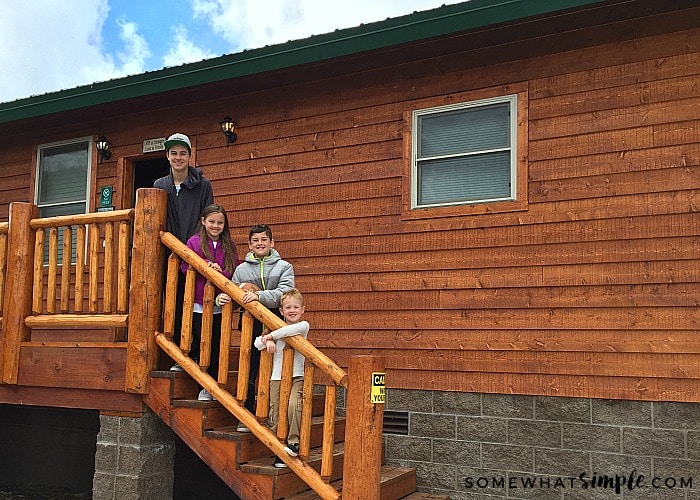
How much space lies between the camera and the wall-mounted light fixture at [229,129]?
7.14m

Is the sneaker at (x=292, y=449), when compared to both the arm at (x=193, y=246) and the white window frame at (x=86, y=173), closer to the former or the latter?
the arm at (x=193, y=246)

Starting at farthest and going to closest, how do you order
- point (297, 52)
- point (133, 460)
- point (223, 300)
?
point (297, 52)
point (133, 460)
point (223, 300)

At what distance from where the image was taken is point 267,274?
194 inches

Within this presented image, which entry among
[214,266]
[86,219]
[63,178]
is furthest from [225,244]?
[63,178]

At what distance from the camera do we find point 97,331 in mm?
7887

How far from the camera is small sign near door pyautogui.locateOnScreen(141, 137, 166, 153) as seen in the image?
7669mm

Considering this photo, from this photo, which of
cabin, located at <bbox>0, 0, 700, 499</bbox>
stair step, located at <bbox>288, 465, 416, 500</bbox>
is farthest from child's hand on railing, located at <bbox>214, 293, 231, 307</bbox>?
stair step, located at <bbox>288, 465, 416, 500</bbox>

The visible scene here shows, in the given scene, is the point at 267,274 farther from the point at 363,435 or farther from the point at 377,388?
the point at 363,435

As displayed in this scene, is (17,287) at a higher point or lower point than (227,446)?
higher

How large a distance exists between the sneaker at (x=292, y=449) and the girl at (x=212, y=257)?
2.67ft

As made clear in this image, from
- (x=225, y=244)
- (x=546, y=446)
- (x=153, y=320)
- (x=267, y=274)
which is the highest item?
(x=225, y=244)

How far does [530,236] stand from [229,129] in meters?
3.30

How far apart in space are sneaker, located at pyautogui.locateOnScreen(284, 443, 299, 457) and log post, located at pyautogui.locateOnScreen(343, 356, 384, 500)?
439 mm

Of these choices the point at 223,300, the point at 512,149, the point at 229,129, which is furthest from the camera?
the point at 229,129
